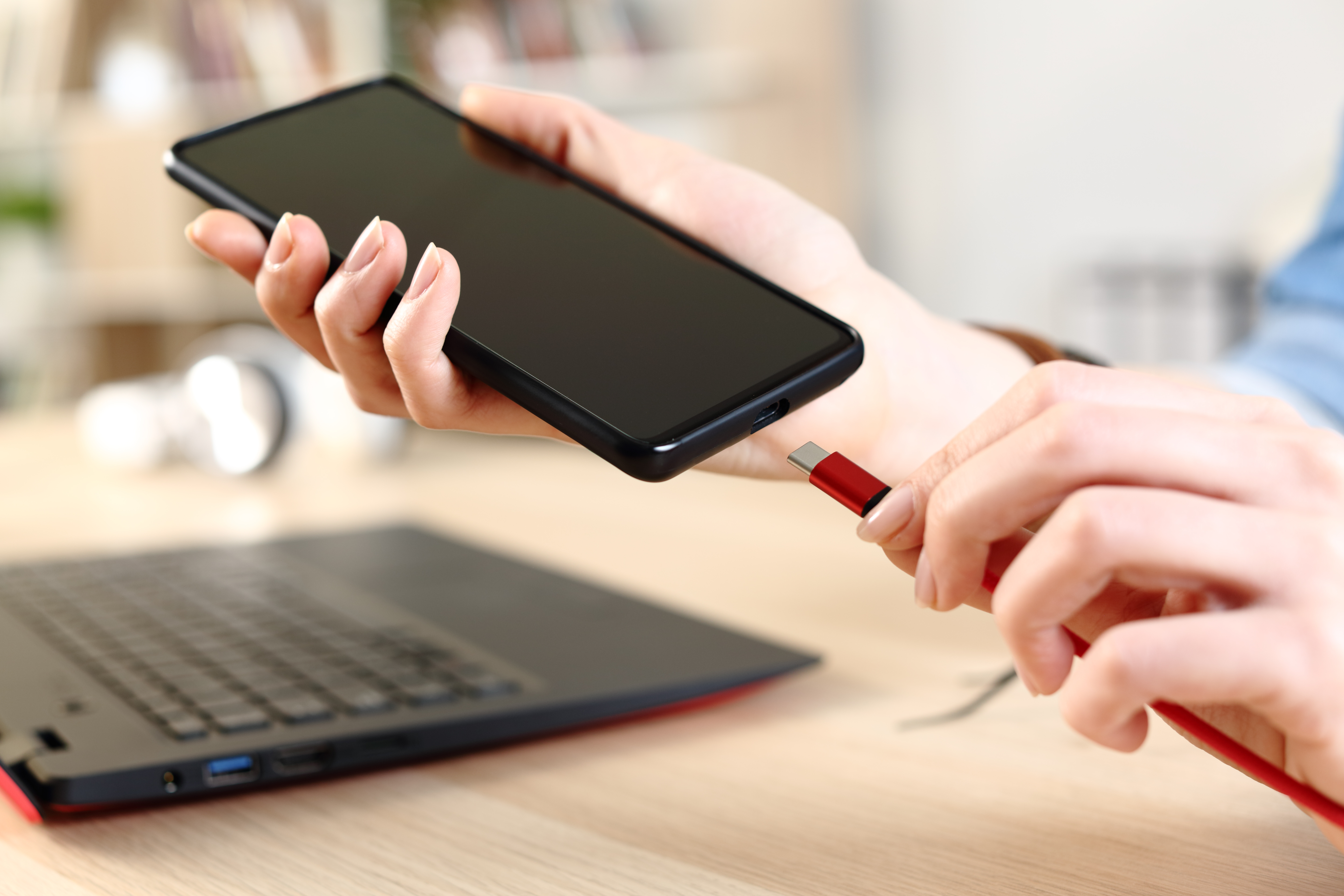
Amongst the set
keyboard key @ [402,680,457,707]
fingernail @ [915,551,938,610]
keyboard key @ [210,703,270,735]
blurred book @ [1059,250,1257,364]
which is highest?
fingernail @ [915,551,938,610]

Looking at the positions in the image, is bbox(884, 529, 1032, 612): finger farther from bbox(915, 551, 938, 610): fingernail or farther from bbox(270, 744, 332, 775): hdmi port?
bbox(270, 744, 332, 775): hdmi port

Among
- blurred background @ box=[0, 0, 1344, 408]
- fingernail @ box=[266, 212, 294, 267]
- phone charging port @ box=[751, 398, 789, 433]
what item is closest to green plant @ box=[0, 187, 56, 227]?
blurred background @ box=[0, 0, 1344, 408]

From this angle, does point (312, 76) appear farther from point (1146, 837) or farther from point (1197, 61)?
point (1146, 837)

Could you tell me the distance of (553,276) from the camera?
0.45 meters

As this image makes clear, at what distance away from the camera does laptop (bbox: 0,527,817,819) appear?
0.39 m

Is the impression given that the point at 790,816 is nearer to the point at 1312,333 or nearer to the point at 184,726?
the point at 184,726

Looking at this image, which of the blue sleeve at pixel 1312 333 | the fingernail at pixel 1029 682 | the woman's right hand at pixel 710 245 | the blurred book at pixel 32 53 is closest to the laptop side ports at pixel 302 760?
the woman's right hand at pixel 710 245

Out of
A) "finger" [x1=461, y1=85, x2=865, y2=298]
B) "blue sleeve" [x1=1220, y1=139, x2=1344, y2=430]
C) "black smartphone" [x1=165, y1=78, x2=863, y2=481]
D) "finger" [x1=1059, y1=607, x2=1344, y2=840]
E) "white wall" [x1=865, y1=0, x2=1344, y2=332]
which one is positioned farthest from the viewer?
"white wall" [x1=865, y1=0, x2=1344, y2=332]

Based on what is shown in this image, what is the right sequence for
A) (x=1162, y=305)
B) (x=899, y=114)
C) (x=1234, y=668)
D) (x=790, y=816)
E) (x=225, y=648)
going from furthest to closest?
(x=899, y=114) < (x=1162, y=305) < (x=225, y=648) < (x=790, y=816) < (x=1234, y=668)

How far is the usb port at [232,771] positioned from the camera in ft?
1.26

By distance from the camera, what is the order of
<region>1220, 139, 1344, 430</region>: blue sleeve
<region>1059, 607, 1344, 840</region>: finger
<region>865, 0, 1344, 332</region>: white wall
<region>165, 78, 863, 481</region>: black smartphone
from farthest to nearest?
<region>865, 0, 1344, 332</region>: white wall → <region>1220, 139, 1344, 430</region>: blue sleeve → <region>165, 78, 863, 481</region>: black smartphone → <region>1059, 607, 1344, 840</region>: finger

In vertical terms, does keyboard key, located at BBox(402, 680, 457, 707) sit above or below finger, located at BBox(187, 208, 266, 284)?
below

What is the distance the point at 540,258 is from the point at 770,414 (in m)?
0.13

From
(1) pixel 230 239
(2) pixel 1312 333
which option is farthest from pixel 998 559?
(2) pixel 1312 333
